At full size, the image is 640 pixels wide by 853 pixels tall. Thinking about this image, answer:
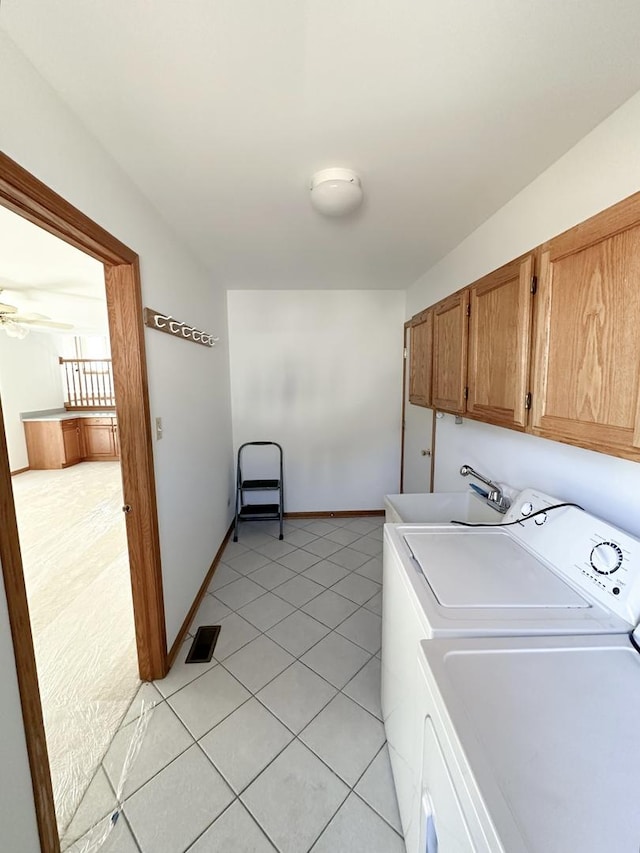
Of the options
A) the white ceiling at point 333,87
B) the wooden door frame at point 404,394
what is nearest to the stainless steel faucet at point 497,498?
the white ceiling at point 333,87

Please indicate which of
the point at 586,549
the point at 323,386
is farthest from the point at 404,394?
the point at 586,549

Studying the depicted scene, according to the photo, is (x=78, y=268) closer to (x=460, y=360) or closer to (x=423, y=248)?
(x=423, y=248)

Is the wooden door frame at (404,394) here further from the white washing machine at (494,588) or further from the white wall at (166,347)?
the white washing machine at (494,588)

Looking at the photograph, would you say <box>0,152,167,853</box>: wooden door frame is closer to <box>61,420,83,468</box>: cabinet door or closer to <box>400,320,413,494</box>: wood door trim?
<box>400,320,413,494</box>: wood door trim

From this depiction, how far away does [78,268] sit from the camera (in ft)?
9.01

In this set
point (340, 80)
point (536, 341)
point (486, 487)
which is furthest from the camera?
point (486, 487)

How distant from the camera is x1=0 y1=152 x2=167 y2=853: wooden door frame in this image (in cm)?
85

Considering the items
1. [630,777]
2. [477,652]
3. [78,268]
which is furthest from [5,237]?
[630,777]

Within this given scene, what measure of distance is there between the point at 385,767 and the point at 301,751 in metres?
0.34

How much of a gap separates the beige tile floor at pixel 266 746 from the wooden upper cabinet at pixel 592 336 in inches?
58.2

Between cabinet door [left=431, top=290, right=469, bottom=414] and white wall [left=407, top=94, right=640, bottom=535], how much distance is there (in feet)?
1.01

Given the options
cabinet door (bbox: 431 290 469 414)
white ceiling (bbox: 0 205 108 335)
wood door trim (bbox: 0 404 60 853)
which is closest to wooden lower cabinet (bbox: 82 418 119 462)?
white ceiling (bbox: 0 205 108 335)

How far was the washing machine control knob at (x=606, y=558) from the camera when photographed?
0.96 metres

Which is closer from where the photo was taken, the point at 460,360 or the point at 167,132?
the point at 167,132
